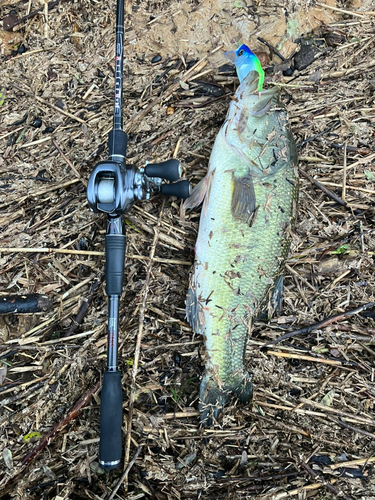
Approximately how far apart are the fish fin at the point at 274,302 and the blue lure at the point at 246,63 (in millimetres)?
1691

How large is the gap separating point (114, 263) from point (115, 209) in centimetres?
40

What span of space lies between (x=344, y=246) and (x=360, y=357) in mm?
1018

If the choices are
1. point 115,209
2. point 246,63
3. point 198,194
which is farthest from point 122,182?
point 246,63

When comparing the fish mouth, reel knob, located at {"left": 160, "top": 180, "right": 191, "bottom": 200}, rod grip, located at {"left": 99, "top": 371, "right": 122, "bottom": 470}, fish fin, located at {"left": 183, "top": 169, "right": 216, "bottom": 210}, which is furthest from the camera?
the fish mouth

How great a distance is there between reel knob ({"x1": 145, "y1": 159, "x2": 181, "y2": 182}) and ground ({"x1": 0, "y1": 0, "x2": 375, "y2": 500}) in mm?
588

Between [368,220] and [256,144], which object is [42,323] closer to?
[256,144]

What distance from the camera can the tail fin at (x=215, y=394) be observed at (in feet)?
9.32

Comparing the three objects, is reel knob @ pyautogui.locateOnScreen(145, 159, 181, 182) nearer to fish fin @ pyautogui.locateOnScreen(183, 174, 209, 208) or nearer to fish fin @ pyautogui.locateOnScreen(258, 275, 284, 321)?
fish fin @ pyautogui.locateOnScreen(183, 174, 209, 208)

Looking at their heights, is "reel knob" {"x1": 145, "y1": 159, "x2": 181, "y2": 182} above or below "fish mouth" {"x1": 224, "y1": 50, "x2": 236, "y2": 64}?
below

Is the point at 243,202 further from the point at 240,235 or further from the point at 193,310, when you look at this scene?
the point at 193,310

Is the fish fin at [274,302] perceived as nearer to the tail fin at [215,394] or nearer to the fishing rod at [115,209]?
the tail fin at [215,394]

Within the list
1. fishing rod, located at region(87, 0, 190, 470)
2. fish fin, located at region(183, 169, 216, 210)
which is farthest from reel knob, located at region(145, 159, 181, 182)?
fish fin, located at region(183, 169, 216, 210)

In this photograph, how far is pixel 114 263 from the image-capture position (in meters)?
2.57

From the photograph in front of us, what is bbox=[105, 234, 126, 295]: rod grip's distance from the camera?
257 cm
